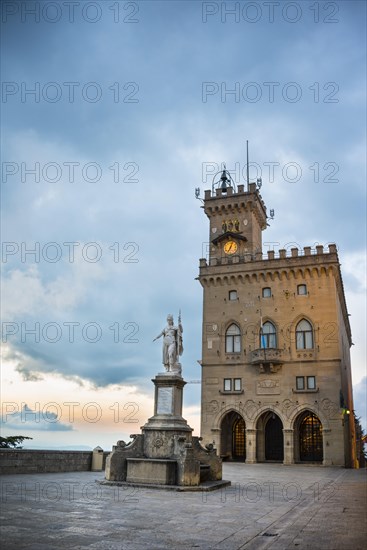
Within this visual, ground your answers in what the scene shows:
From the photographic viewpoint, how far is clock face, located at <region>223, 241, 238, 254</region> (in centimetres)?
4584

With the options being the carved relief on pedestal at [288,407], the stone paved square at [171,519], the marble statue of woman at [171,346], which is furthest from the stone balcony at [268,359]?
the stone paved square at [171,519]

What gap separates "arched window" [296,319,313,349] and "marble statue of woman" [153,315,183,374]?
2226 cm

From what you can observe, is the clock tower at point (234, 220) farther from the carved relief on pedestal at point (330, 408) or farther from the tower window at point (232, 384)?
the carved relief on pedestal at point (330, 408)

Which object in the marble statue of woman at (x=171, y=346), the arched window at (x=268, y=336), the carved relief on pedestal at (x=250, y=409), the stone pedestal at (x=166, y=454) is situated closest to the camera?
the stone pedestal at (x=166, y=454)

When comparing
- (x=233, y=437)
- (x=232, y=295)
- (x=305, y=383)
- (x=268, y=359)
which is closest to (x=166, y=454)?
(x=268, y=359)

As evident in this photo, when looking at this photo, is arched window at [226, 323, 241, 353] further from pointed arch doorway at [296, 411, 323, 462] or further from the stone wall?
the stone wall

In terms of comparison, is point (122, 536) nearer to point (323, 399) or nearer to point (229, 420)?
point (323, 399)

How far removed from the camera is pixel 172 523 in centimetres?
905

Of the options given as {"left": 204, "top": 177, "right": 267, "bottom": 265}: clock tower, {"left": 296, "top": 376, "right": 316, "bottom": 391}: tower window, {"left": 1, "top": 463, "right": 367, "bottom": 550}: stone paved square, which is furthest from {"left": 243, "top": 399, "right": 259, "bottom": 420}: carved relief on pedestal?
{"left": 1, "top": 463, "right": 367, "bottom": 550}: stone paved square

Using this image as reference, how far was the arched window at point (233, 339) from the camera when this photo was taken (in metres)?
40.8

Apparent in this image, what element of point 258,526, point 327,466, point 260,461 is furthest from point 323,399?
point 258,526

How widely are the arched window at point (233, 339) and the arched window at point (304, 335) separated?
484cm

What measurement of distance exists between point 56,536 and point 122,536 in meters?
1.00

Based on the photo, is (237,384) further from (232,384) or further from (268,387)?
(268,387)
